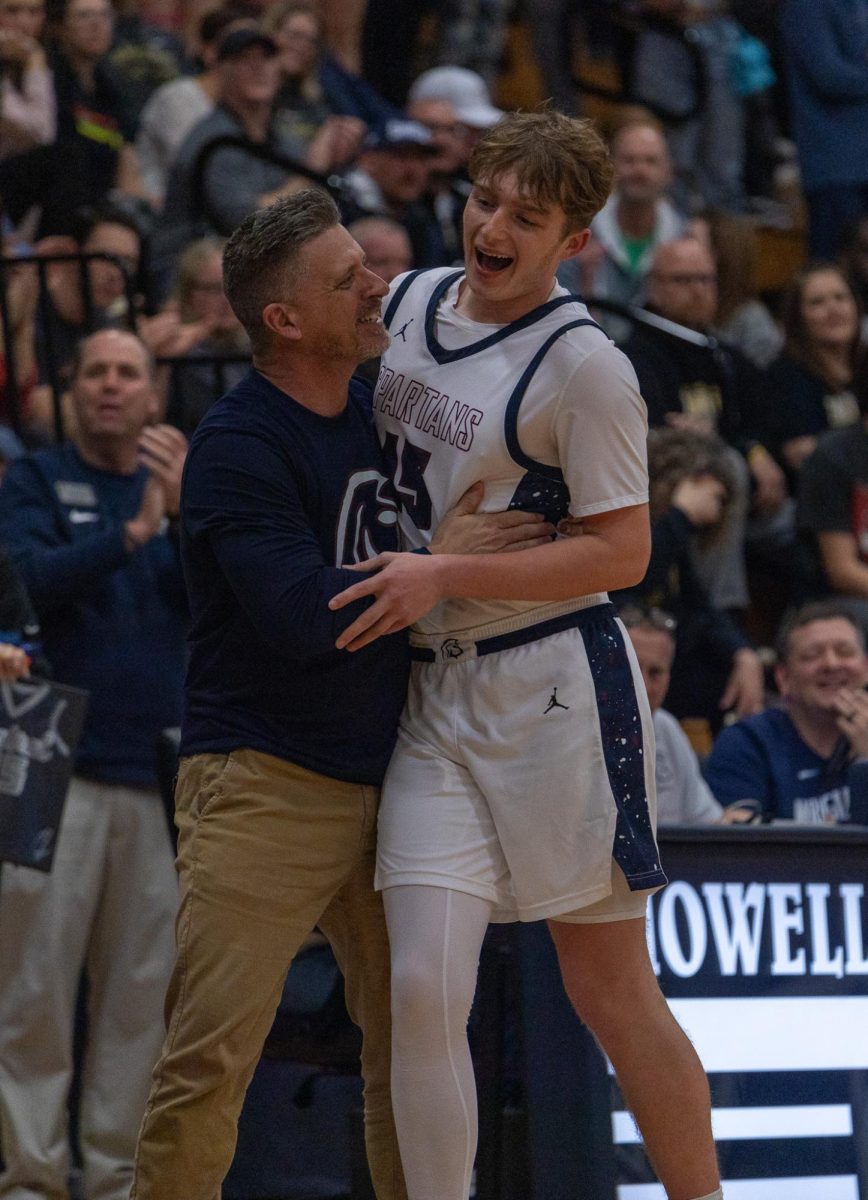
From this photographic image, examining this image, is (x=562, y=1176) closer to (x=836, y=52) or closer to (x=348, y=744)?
(x=348, y=744)

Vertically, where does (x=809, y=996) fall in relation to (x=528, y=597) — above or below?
below

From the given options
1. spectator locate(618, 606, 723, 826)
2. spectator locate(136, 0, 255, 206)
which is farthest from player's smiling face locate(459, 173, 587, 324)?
spectator locate(136, 0, 255, 206)

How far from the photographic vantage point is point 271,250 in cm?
338

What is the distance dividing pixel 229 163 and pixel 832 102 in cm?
360

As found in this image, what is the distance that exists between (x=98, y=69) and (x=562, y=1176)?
19.8ft

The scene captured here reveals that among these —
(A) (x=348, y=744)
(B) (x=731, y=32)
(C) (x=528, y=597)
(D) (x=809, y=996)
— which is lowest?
(D) (x=809, y=996)

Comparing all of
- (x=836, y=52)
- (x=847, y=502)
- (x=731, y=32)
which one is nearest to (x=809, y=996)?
(x=847, y=502)

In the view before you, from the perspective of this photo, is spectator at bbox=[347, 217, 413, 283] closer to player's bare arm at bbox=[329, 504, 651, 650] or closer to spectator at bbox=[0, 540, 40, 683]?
spectator at bbox=[0, 540, 40, 683]

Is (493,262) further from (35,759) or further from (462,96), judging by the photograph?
(462,96)

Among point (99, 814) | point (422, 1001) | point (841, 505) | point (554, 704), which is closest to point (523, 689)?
point (554, 704)

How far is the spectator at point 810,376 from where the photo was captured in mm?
8156

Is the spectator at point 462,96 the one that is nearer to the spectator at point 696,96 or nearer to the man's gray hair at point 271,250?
the spectator at point 696,96

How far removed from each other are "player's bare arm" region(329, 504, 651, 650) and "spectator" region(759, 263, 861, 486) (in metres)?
4.89

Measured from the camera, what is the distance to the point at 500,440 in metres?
3.35
